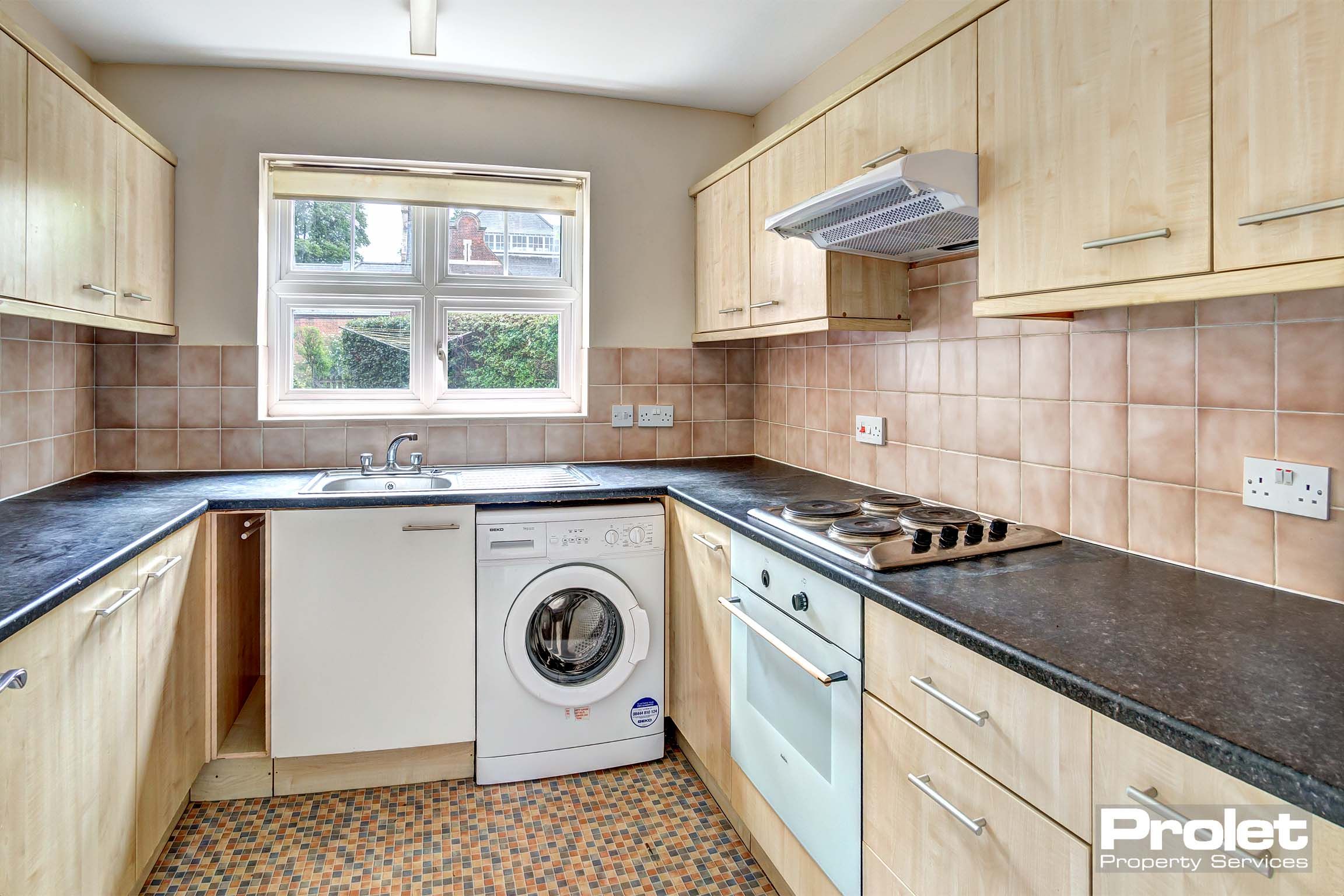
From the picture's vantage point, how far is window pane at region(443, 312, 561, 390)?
10.1 ft

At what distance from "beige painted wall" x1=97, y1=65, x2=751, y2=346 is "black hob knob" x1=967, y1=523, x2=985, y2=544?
1.80 meters

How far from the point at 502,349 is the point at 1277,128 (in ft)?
8.61

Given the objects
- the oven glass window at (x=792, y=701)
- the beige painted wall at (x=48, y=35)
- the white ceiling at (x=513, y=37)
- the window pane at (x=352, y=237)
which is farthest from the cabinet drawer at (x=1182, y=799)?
the beige painted wall at (x=48, y=35)

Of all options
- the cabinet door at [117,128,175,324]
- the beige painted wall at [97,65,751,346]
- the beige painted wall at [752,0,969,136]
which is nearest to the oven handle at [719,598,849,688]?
the beige painted wall at [97,65,751,346]

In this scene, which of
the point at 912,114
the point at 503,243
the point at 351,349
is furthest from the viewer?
the point at 503,243

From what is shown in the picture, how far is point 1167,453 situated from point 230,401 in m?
2.96

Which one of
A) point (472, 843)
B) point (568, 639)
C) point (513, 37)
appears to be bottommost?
point (472, 843)

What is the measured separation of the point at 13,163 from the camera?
1734mm

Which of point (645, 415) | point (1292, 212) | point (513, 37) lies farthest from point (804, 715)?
point (513, 37)

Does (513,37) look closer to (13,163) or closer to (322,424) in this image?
(13,163)

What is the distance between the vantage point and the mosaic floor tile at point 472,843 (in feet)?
6.19

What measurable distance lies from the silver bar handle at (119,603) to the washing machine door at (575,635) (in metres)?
1.00

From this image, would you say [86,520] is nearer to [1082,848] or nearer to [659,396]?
[659,396]

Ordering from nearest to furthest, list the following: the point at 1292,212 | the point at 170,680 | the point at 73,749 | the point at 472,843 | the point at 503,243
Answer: the point at 1292,212 → the point at 73,749 → the point at 170,680 → the point at 472,843 → the point at 503,243
